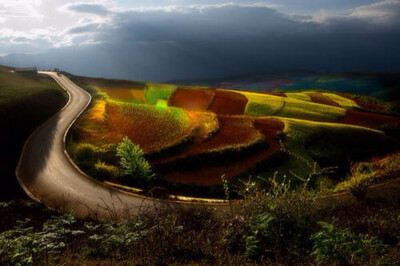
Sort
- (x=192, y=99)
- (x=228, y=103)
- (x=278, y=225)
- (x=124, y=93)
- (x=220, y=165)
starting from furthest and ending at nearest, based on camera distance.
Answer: (x=124, y=93), (x=192, y=99), (x=228, y=103), (x=220, y=165), (x=278, y=225)

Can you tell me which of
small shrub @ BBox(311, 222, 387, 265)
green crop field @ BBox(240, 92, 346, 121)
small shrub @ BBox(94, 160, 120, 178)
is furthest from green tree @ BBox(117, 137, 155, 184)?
green crop field @ BBox(240, 92, 346, 121)

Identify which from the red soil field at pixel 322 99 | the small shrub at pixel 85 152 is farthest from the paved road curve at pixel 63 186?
the red soil field at pixel 322 99

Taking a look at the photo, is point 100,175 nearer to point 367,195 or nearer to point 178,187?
point 178,187

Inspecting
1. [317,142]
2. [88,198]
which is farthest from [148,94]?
[88,198]

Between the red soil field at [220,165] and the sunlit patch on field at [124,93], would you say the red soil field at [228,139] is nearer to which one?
the red soil field at [220,165]

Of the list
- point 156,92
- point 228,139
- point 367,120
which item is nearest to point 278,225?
point 228,139

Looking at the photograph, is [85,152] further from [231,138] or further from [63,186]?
[231,138]
